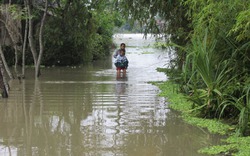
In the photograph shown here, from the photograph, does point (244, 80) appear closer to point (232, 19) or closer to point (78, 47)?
point (232, 19)

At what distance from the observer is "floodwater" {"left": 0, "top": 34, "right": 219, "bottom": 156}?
19.7 feet

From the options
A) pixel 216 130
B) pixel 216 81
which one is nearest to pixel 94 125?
pixel 216 130

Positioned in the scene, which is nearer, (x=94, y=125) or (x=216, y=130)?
(x=216, y=130)

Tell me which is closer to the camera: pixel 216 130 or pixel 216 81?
pixel 216 130

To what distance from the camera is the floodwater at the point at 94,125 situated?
19.7ft

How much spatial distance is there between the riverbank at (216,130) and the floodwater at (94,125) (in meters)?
0.16

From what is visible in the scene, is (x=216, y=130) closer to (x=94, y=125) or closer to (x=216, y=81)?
(x=216, y=81)

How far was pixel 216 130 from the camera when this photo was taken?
6.92 metres

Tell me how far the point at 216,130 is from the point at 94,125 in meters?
2.12

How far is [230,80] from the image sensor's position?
7492mm

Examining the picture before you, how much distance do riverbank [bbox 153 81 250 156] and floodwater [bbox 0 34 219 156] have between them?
0.52 ft

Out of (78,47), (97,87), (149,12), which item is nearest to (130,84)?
(97,87)

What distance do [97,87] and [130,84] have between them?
1.30m

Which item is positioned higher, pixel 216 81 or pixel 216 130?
pixel 216 81
